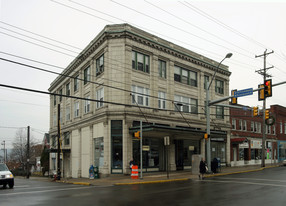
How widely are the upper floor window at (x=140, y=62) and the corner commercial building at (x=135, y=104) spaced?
0.31 feet

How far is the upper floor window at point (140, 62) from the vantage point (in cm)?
2730

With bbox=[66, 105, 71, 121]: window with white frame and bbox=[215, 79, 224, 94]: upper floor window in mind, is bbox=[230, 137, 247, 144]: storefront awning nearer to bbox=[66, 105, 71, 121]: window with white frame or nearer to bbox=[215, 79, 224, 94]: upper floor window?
bbox=[215, 79, 224, 94]: upper floor window

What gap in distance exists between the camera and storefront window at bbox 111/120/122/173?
25.2m

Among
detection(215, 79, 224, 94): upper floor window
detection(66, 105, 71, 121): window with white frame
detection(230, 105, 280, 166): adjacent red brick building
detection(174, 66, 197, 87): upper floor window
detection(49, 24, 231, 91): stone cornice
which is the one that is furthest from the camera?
detection(230, 105, 280, 166): adjacent red brick building

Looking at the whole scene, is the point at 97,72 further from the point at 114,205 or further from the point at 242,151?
the point at 242,151

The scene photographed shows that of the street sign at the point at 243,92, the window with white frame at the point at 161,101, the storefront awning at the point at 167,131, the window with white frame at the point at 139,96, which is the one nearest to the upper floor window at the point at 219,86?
the storefront awning at the point at 167,131

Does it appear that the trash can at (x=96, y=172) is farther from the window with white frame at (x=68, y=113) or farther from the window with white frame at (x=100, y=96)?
the window with white frame at (x=68, y=113)

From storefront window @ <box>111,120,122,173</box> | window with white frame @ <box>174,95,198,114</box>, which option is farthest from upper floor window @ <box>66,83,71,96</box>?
window with white frame @ <box>174,95,198,114</box>

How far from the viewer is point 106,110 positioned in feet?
85.2

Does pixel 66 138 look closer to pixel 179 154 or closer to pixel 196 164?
pixel 179 154

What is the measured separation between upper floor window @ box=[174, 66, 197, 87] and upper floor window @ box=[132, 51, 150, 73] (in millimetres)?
4550

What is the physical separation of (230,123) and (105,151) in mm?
21062

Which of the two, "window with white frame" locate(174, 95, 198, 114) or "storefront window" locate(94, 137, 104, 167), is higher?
"window with white frame" locate(174, 95, 198, 114)

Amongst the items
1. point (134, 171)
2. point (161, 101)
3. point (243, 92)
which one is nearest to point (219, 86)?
point (161, 101)
